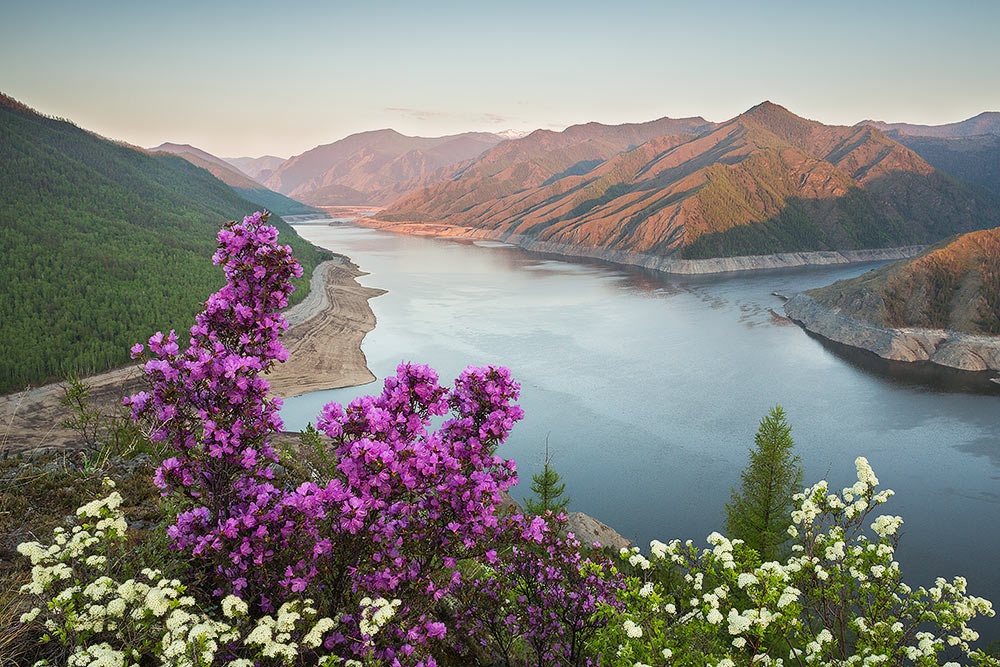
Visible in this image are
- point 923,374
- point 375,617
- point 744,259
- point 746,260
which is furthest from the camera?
point 744,259

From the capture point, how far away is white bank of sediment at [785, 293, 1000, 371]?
65062mm

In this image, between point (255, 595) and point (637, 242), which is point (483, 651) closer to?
point (255, 595)

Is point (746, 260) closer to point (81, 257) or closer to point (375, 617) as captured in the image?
point (81, 257)

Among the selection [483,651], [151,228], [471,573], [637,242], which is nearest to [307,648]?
[483,651]

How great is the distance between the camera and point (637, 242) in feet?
565

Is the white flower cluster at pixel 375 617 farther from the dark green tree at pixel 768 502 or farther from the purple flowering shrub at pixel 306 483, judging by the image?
the dark green tree at pixel 768 502

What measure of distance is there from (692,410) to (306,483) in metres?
49.6

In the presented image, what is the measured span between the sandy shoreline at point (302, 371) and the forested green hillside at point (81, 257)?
293 cm

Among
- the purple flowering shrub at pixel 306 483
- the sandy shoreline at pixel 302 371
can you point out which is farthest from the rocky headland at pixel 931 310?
the purple flowering shrub at pixel 306 483

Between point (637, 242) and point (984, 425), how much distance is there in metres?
129

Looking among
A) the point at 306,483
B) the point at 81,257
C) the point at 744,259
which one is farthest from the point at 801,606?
the point at 744,259

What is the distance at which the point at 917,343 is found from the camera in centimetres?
6956

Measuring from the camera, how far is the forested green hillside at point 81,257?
51250mm

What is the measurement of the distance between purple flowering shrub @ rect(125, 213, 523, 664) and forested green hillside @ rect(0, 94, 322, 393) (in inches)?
1060
